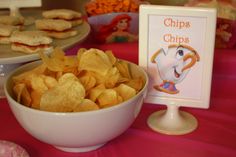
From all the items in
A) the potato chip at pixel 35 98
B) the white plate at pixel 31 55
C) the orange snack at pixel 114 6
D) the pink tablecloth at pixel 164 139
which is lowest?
the pink tablecloth at pixel 164 139

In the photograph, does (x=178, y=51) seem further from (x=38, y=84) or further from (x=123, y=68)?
(x=38, y=84)

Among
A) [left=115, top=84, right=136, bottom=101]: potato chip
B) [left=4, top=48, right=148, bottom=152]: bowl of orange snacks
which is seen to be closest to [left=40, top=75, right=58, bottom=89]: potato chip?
[left=4, top=48, right=148, bottom=152]: bowl of orange snacks

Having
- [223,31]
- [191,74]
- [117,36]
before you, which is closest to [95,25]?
[117,36]

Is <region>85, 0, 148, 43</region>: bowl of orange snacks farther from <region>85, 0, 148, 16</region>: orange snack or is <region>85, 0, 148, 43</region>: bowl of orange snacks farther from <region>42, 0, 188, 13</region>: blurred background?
<region>42, 0, 188, 13</region>: blurred background

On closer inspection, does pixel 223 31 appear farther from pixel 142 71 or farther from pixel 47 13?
pixel 47 13

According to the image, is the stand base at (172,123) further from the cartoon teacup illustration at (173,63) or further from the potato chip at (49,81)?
the potato chip at (49,81)

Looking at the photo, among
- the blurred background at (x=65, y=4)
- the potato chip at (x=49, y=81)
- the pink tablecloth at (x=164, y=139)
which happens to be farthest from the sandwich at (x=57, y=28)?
the blurred background at (x=65, y=4)

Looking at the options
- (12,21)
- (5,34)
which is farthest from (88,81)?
(12,21)
